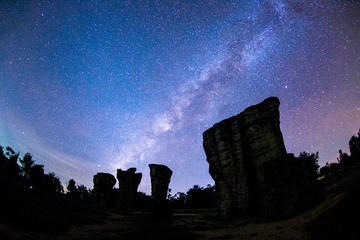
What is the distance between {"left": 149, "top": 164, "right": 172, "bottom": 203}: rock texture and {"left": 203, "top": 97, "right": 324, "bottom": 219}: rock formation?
1876 cm

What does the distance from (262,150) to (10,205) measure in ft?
79.6

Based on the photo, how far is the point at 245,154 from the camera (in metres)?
24.9

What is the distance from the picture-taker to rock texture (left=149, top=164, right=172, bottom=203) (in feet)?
137

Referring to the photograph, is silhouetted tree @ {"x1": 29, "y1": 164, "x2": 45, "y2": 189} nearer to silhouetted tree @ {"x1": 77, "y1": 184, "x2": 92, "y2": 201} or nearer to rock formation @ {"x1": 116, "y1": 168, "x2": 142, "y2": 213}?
rock formation @ {"x1": 116, "y1": 168, "x2": 142, "y2": 213}

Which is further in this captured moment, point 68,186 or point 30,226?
point 68,186

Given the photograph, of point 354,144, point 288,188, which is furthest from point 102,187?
point 354,144

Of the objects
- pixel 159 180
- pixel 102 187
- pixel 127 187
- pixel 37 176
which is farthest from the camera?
pixel 102 187

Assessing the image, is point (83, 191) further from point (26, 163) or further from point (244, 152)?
point (244, 152)

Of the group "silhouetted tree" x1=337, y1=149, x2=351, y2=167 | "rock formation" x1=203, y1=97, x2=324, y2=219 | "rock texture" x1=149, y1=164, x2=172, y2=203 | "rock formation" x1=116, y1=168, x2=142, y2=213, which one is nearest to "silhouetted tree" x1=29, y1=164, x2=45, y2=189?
"rock formation" x1=116, y1=168, x2=142, y2=213

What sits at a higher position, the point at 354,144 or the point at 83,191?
the point at 354,144

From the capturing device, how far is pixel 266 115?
930 inches

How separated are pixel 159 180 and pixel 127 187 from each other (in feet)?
34.1

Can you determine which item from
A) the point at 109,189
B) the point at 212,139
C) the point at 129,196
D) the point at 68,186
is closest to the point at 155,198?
the point at 129,196

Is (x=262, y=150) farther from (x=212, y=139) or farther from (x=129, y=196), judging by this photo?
(x=129, y=196)
